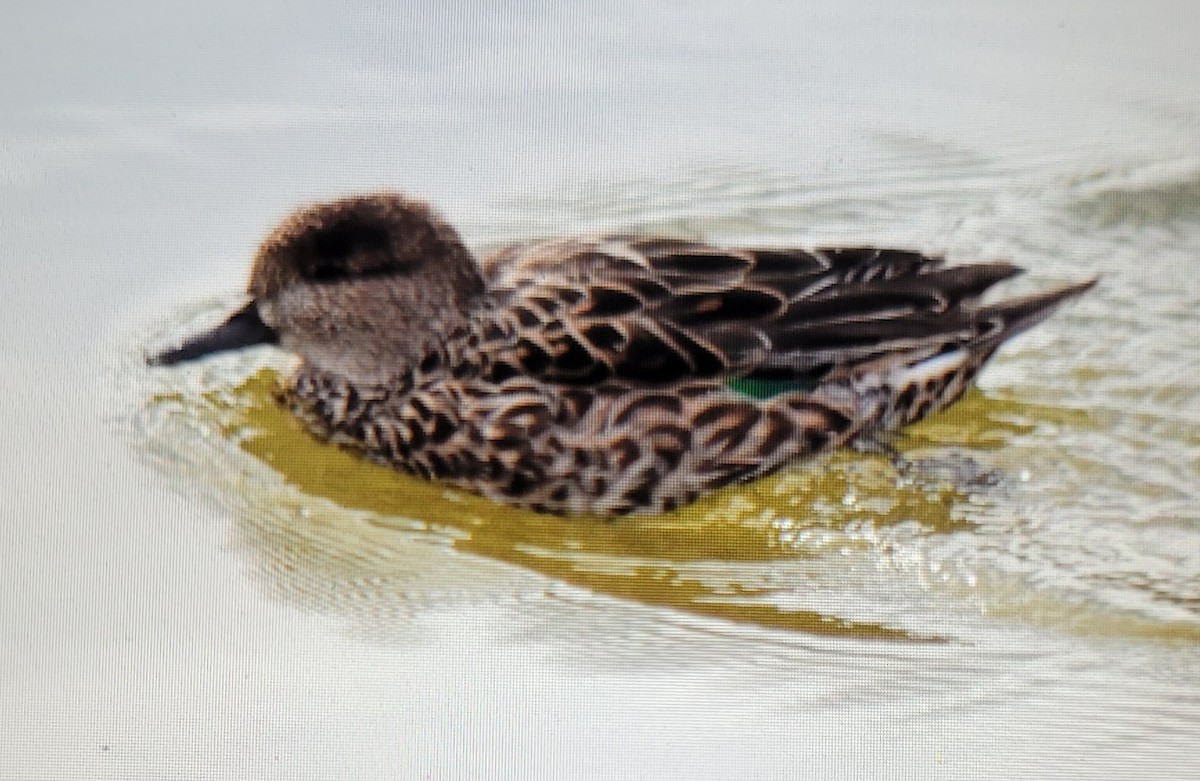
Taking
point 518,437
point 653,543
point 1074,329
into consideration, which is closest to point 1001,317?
point 1074,329

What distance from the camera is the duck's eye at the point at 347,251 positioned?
1.54 metres

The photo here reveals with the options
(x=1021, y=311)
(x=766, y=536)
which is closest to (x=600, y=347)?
(x=766, y=536)

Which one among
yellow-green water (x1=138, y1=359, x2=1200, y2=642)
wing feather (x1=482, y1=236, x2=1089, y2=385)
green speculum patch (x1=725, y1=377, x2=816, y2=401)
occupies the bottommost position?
yellow-green water (x1=138, y1=359, x2=1200, y2=642)

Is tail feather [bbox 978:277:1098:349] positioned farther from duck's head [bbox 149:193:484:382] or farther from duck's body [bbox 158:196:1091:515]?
duck's head [bbox 149:193:484:382]

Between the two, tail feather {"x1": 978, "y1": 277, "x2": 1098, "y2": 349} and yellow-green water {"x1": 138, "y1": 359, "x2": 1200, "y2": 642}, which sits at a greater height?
tail feather {"x1": 978, "y1": 277, "x2": 1098, "y2": 349}

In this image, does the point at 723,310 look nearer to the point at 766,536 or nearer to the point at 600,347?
the point at 600,347

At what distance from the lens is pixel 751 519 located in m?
1.53

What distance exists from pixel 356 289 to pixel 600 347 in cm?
32

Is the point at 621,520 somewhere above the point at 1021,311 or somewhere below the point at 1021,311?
below

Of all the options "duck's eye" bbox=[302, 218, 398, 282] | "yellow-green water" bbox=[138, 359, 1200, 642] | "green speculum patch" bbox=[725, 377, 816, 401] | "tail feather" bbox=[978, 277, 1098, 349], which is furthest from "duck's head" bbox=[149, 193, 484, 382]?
"tail feather" bbox=[978, 277, 1098, 349]

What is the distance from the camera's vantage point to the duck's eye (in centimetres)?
154

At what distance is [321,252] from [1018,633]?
97 centimetres

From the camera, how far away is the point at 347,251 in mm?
1541

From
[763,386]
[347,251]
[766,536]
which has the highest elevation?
[347,251]
